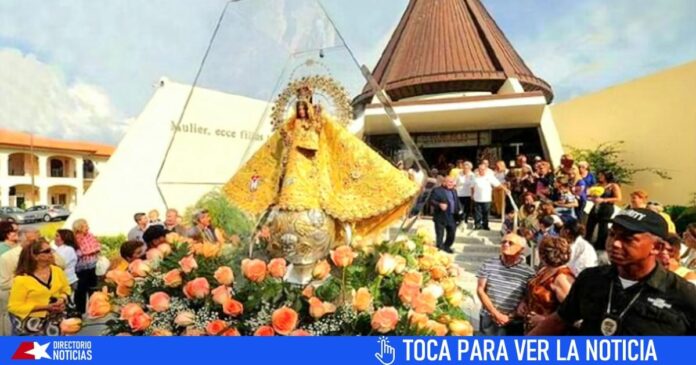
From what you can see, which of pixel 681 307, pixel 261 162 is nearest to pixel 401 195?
pixel 261 162

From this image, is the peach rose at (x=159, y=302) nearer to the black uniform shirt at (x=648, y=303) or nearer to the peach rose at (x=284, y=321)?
the peach rose at (x=284, y=321)

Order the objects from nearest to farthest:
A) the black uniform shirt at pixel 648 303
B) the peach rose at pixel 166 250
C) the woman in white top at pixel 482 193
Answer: the black uniform shirt at pixel 648 303, the peach rose at pixel 166 250, the woman in white top at pixel 482 193

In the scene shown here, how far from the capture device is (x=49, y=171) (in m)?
12.8

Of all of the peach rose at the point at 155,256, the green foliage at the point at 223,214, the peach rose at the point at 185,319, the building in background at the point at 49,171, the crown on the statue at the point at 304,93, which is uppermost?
the building in background at the point at 49,171

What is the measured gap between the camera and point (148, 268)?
181 cm

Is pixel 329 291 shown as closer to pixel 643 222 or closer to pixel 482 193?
pixel 643 222

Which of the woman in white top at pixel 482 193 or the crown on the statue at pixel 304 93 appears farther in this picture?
the woman in white top at pixel 482 193

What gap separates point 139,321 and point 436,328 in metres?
1.03

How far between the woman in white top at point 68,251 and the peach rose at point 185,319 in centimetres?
265

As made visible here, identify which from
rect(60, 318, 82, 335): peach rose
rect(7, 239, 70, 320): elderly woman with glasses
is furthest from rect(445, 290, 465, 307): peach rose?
rect(7, 239, 70, 320): elderly woman with glasses

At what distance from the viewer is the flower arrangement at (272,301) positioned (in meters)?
1.50

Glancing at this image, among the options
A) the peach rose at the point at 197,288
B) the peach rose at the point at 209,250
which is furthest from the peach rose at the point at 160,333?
A: the peach rose at the point at 209,250

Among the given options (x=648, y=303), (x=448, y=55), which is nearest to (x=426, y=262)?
(x=648, y=303)

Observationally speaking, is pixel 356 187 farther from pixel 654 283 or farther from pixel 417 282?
pixel 654 283
